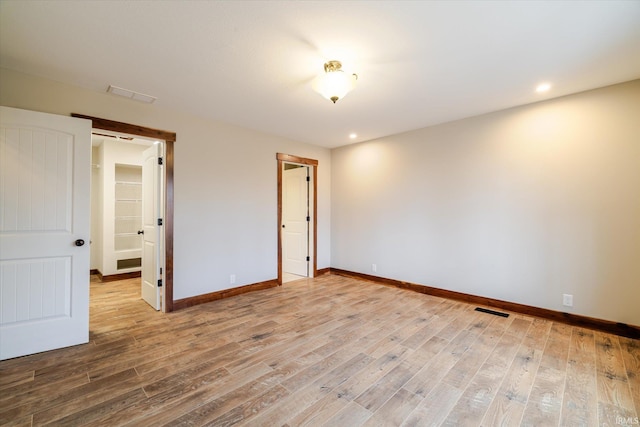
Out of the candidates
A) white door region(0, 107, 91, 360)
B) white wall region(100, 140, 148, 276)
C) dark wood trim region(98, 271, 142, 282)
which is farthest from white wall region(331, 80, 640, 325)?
white wall region(100, 140, 148, 276)

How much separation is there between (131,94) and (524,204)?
485 centimetres

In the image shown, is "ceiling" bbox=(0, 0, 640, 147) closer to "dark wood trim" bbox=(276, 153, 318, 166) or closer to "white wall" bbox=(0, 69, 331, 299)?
"white wall" bbox=(0, 69, 331, 299)

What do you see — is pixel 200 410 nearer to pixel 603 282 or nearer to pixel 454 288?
pixel 454 288

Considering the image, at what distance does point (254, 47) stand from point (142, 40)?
851mm

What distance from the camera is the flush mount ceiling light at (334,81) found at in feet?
7.63

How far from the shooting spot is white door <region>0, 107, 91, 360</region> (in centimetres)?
234

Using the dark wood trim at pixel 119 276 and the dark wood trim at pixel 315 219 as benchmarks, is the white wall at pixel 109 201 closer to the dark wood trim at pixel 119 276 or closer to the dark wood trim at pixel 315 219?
the dark wood trim at pixel 119 276

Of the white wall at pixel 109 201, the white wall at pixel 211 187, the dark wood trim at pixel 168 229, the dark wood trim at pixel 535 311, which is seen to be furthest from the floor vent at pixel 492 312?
the white wall at pixel 109 201

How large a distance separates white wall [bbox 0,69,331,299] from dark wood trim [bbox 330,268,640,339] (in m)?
2.40

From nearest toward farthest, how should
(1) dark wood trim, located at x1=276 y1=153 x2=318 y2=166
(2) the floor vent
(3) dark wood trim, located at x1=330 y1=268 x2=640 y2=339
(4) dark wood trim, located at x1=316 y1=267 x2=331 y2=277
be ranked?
1. (3) dark wood trim, located at x1=330 y1=268 x2=640 y2=339
2. (2) the floor vent
3. (1) dark wood trim, located at x1=276 y1=153 x2=318 y2=166
4. (4) dark wood trim, located at x1=316 y1=267 x2=331 y2=277

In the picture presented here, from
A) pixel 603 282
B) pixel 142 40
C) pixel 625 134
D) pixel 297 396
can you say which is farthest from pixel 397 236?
pixel 142 40

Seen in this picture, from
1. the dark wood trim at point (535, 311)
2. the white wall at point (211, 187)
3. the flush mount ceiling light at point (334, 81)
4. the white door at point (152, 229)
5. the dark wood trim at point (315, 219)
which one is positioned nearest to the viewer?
the flush mount ceiling light at point (334, 81)

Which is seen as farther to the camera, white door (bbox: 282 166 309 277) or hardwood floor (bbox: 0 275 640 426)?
white door (bbox: 282 166 309 277)

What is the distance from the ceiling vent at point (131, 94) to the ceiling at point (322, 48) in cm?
7
